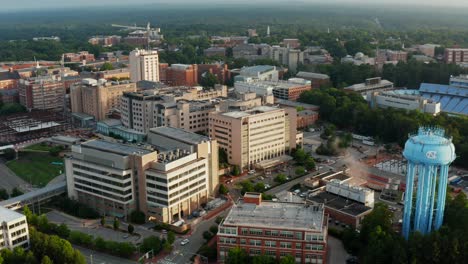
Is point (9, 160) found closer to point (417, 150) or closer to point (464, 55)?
point (417, 150)

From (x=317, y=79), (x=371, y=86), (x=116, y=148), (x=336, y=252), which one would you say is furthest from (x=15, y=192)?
(x=317, y=79)

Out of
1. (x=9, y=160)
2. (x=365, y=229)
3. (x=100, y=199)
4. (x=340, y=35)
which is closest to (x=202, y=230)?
(x=100, y=199)

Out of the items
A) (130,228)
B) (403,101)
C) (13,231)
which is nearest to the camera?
(13,231)

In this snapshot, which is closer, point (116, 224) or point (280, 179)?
point (116, 224)

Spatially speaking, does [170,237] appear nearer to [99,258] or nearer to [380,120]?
[99,258]

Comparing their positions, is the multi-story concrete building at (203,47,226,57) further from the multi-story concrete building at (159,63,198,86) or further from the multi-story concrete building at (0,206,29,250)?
the multi-story concrete building at (0,206,29,250)

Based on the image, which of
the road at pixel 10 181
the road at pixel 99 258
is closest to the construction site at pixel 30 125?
the road at pixel 10 181

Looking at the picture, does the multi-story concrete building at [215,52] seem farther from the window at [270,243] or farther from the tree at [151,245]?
the window at [270,243]
